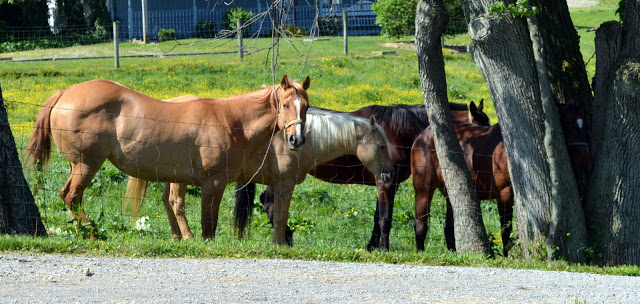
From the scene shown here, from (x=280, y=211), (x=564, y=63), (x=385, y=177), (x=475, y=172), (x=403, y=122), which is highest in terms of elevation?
(x=564, y=63)

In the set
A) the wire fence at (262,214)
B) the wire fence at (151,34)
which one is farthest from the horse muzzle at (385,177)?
the wire fence at (151,34)

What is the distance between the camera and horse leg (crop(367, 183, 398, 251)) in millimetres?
10430

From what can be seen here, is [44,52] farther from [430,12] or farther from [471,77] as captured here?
[430,12]

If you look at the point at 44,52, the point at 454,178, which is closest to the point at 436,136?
the point at 454,178

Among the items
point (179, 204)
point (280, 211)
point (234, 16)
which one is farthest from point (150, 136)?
point (234, 16)

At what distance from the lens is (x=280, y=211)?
9.73 meters

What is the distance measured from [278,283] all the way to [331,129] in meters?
4.22

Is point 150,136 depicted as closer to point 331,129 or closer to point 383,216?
point 331,129

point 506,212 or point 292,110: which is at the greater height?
point 292,110

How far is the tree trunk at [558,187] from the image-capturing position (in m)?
8.12

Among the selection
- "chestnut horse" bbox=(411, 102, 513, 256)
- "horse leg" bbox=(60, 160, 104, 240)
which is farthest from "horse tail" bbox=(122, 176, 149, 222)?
"chestnut horse" bbox=(411, 102, 513, 256)

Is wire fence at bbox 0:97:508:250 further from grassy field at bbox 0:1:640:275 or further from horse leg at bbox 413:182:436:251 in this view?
horse leg at bbox 413:182:436:251

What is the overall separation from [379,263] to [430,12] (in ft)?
9.60

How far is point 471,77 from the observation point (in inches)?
995
